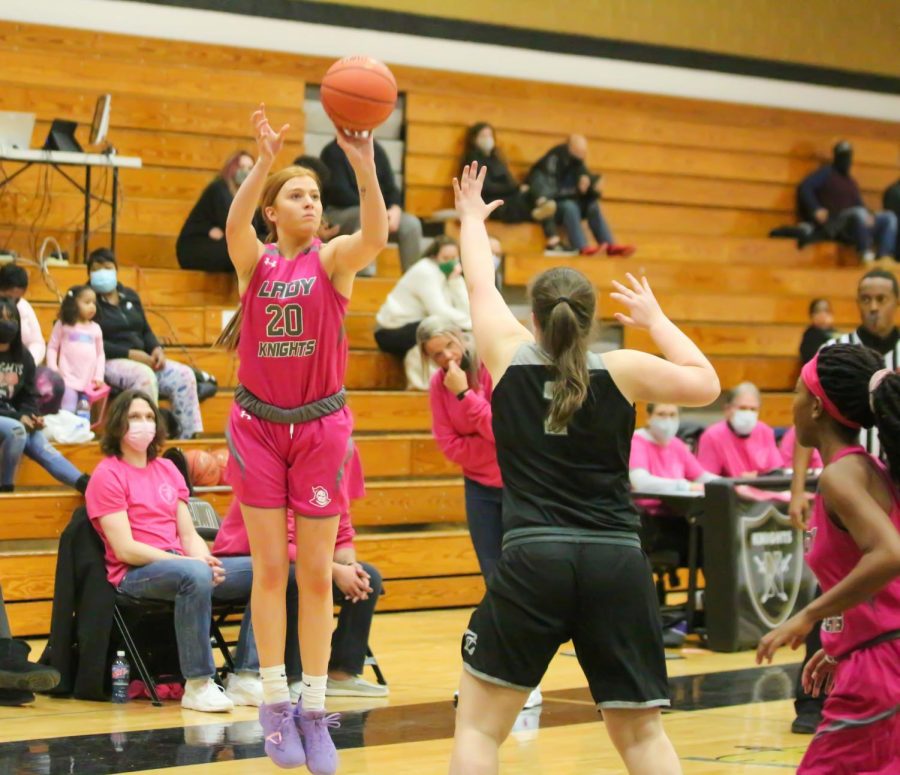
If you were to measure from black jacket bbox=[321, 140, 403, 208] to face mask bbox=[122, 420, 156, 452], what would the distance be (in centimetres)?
446

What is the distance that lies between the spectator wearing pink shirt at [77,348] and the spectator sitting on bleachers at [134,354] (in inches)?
4.9

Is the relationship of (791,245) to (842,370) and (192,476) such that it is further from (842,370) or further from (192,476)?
(842,370)

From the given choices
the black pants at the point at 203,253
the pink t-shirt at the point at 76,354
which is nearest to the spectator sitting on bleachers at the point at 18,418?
the pink t-shirt at the point at 76,354

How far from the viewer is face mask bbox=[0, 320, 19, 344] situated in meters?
7.35

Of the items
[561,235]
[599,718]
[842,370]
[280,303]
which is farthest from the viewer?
[561,235]

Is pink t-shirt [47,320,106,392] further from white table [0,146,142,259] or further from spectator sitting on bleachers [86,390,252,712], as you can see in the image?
spectator sitting on bleachers [86,390,252,712]

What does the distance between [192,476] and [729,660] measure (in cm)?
284

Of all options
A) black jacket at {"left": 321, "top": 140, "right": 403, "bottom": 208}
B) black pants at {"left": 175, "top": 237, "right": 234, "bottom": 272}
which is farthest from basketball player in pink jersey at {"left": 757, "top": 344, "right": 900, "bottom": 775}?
black jacket at {"left": 321, "top": 140, "right": 403, "bottom": 208}

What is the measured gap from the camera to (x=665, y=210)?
43.2 feet

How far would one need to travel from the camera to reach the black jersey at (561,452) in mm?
3258

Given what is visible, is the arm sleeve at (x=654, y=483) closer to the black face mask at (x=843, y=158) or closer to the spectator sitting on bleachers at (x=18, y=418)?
the spectator sitting on bleachers at (x=18, y=418)

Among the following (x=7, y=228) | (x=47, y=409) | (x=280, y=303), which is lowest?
(x=47, y=409)

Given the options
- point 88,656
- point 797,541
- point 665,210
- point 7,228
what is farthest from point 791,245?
point 88,656

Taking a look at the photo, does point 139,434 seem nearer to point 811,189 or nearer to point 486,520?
point 486,520
